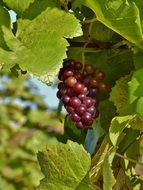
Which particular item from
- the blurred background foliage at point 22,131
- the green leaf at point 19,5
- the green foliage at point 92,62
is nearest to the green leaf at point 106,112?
the green foliage at point 92,62

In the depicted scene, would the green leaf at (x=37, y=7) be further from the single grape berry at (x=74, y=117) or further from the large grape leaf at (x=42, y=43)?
the single grape berry at (x=74, y=117)

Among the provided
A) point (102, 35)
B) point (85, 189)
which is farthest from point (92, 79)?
point (85, 189)

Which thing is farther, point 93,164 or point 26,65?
point 93,164

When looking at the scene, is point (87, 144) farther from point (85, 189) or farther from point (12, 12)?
point (12, 12)

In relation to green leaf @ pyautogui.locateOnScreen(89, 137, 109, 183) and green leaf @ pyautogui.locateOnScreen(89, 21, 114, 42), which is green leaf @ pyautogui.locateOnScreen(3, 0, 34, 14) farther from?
green leaf @ pyautogui.locateOnScreen(89, 137, 109, 183)

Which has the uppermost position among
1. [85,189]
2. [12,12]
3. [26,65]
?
[12,12]

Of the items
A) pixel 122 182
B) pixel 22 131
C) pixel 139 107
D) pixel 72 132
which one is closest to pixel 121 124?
pixel 139 107
